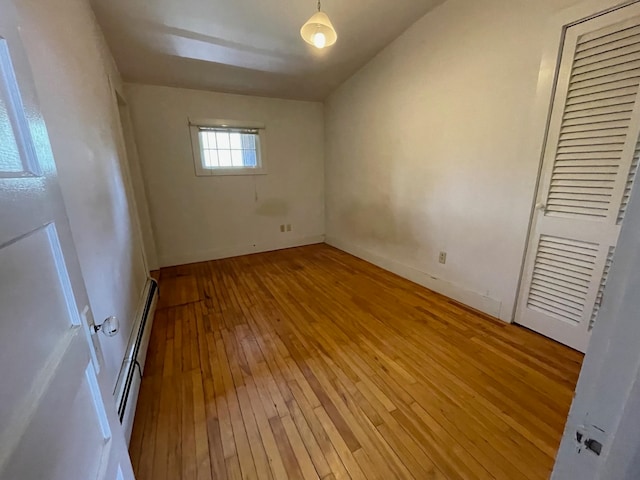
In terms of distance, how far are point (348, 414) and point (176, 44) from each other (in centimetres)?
328

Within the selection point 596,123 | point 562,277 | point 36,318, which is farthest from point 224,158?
point 562,277

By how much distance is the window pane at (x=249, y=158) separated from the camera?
3871 millimetres

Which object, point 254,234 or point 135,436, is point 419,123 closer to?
point 254,234

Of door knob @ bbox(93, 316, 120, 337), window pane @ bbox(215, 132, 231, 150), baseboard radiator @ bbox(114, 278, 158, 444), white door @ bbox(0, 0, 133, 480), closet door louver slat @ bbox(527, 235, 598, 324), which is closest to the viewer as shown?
white door @ bbox(0, 0, 133, 480)

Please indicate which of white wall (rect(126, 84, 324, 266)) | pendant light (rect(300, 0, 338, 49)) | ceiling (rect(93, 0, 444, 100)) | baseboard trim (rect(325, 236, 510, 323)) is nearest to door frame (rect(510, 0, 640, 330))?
baseboard trim (rect(325, 236, 510, 323))

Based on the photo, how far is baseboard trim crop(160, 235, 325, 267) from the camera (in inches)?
144

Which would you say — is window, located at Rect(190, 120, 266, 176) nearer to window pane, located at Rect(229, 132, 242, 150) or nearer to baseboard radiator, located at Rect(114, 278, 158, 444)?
window pane, located at Rect(229, 132, 242, 150)

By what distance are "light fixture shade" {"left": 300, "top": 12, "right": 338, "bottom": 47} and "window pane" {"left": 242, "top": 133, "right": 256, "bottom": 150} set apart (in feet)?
7.21

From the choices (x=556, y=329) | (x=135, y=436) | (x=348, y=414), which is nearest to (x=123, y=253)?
(x=135, y=436)

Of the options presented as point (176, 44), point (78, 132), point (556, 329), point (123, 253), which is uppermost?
point (176, 44)

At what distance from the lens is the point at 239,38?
2.44 m

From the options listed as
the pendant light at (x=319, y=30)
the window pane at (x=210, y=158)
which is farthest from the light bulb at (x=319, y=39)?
the window pane at (x=210, y=158)

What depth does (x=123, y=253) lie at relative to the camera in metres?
1.94

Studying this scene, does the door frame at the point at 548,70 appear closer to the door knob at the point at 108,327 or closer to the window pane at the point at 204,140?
the door knob at the point at 108,327
